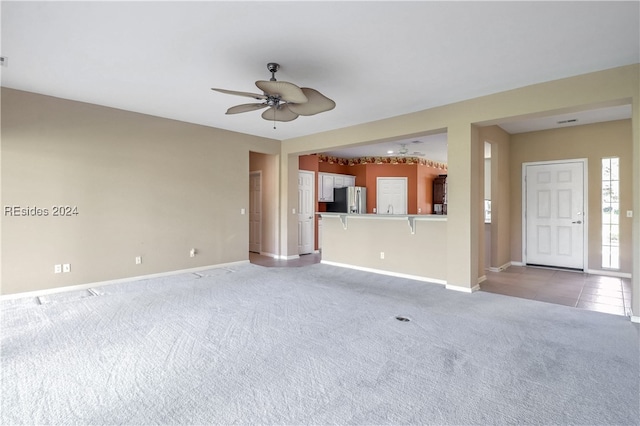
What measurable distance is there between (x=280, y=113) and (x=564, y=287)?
4.71m

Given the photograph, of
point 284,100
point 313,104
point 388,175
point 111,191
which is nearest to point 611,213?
point 388,175

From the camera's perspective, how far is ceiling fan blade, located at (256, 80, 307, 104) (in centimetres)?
267

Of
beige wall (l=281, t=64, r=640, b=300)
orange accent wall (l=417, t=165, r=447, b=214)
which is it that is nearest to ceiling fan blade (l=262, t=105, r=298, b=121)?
beige wall (l=281, t=64, r=640, b=300)

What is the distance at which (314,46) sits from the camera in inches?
116

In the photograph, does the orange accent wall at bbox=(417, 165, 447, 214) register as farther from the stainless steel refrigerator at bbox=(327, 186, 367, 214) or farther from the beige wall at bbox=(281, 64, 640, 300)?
the beige wall at bbox=(281, 64, 640, 300)

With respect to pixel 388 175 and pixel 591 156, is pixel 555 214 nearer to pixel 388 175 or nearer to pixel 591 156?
pixel 591 156

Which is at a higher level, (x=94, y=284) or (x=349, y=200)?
(x=349, y=200)

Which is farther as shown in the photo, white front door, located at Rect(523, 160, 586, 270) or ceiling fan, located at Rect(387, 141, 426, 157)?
ceiling fan, located at Rect(387, 141, 426, 157)

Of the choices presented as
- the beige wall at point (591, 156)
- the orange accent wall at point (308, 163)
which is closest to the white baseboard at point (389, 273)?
the orange accent wall at point (308, 163)

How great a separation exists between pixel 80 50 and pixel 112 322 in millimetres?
2625

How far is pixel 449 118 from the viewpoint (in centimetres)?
456

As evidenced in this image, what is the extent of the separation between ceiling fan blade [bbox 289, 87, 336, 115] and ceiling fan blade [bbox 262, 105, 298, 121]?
0.33ft

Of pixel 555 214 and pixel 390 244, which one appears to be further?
pixel 555 214

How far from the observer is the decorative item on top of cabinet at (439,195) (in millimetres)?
9938
